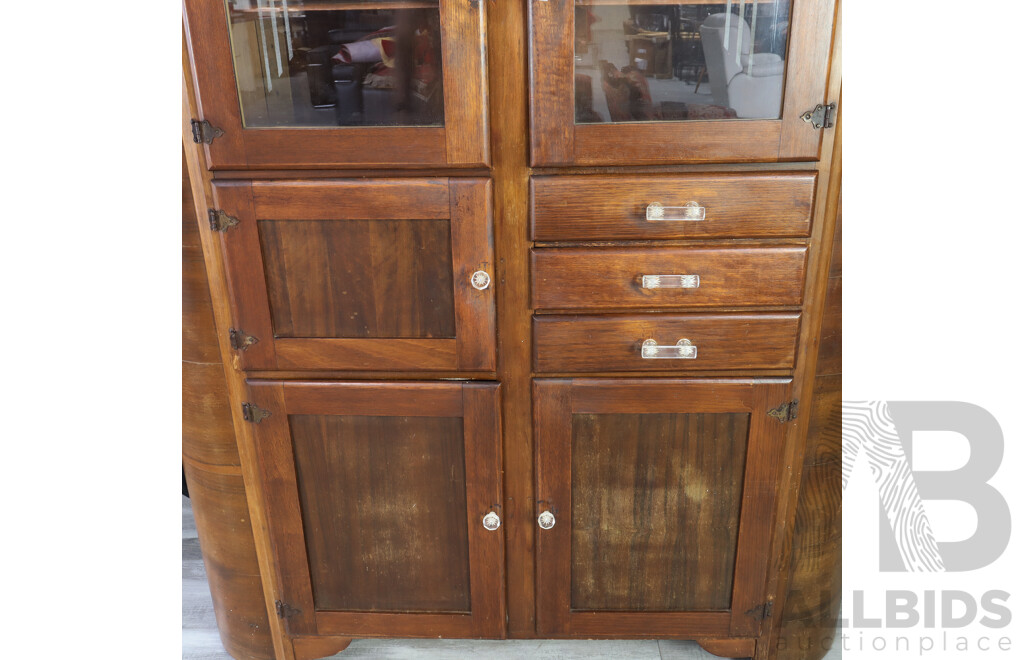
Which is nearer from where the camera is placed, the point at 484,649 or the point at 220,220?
the point at 220,220

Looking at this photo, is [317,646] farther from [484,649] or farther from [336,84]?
[336,84]

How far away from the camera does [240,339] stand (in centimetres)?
122

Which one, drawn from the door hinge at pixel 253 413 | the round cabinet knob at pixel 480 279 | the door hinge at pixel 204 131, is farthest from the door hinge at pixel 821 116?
the door hinge at pixel 253 413

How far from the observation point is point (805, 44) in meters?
1.05

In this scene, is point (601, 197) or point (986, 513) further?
point (601, 197)

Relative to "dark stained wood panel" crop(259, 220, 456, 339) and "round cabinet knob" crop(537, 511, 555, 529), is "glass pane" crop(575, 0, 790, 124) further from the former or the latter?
"round cabinet knob" crop(537, 511, 555, 529)

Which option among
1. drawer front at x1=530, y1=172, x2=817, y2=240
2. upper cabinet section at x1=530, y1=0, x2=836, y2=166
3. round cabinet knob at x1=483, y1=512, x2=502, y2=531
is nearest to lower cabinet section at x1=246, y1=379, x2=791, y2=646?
round cabinet knob at x1=483, y1=512, x2=502, y2=531

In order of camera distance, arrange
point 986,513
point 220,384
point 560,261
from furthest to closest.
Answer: point 220,384 < point 560,261 < point 986,513

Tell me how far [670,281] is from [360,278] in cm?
49

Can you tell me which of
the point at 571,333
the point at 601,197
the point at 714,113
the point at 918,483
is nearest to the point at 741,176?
the point at 714,113

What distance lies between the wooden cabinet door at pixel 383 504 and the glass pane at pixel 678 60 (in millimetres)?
506

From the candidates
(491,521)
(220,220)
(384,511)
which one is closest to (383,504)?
(384,511)

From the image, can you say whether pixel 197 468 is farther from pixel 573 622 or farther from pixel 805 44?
pixel 805 44

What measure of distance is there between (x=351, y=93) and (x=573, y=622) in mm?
1010
